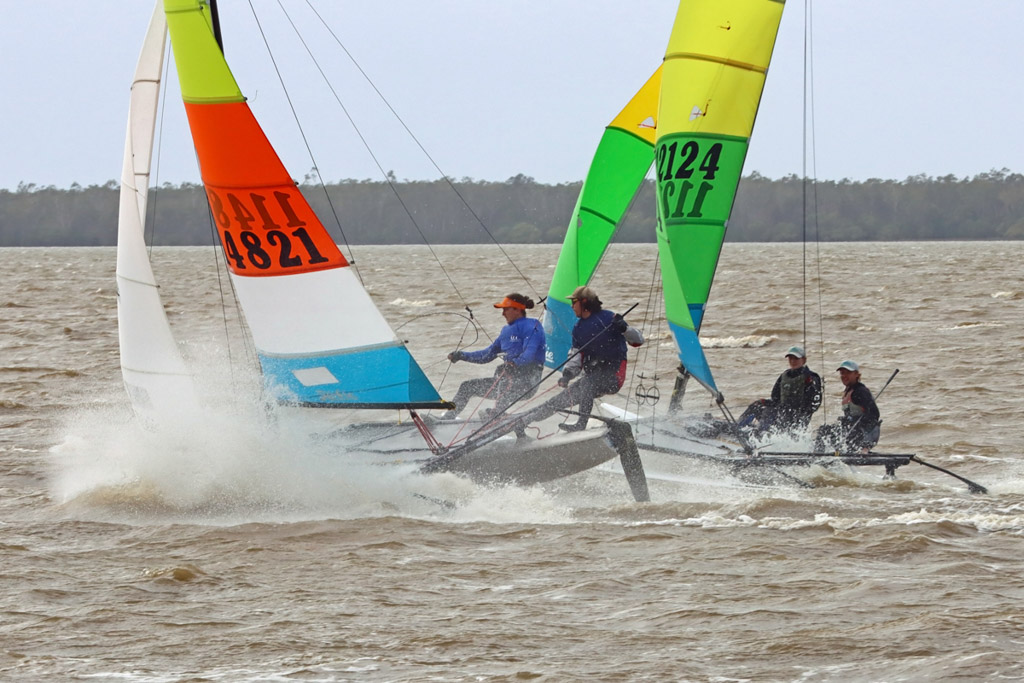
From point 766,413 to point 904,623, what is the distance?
3.61 metres

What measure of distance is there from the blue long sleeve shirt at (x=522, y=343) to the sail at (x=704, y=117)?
3.26 feet

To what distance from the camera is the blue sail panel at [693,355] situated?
8406mm

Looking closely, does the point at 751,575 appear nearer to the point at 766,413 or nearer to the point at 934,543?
the point at 934,543

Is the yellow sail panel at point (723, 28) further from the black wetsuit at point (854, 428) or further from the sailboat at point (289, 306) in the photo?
the sailboat at point (289, 306)

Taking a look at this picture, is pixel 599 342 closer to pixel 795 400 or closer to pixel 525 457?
pixel 525 457

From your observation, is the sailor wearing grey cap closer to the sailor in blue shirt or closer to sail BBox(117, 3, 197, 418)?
the sailor in blue shirt

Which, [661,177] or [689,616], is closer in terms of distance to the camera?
[689,616]

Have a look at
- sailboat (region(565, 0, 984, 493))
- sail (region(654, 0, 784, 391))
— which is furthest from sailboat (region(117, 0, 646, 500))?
sail (region(654, 0, 784, 391))

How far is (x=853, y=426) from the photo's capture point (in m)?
8.62

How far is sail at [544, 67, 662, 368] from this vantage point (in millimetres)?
10633

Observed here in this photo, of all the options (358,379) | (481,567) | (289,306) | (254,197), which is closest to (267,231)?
(254,197)

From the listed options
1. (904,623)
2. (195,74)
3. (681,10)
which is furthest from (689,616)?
(681,10)

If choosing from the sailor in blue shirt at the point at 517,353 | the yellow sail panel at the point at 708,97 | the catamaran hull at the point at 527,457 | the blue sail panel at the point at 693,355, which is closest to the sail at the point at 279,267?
the catamaran hull at the point at 527,457

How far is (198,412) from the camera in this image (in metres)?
8.39
